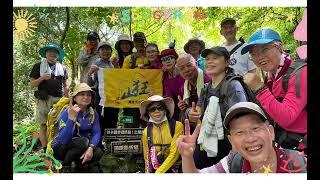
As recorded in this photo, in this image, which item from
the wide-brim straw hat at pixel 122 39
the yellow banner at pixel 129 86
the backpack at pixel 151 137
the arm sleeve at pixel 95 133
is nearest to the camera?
the backpack at pixel 151 137

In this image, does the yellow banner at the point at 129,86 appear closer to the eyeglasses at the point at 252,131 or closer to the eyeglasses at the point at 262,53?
the eyeglasses at the point at 262,53

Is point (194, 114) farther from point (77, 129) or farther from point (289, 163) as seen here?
point (77, 129)

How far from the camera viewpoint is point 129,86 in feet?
19.3

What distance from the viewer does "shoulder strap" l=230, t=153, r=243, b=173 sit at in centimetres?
331

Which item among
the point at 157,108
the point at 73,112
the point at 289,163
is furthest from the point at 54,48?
the point at 289,163

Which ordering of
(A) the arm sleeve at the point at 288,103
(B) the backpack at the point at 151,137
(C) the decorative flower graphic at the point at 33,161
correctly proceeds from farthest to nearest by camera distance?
(B) the backpack at the point at 151,137 → (C) the decorative flower graphic at the point at 33,161 → (A) the arm sleeve at the point at 288,103

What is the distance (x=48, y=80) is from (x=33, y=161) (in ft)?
4.65

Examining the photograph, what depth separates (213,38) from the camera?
17.6 ft

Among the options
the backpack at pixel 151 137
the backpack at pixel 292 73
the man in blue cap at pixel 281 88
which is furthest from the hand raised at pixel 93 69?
the backpack at pixel 292 73

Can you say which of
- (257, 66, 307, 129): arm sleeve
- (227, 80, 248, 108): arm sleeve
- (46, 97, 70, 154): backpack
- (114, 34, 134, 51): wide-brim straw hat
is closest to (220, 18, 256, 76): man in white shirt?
(227, 80, 248, 108): arm sleeve

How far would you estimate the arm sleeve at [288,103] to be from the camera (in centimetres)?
356

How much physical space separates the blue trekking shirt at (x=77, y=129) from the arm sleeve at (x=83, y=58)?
108 centimetres
